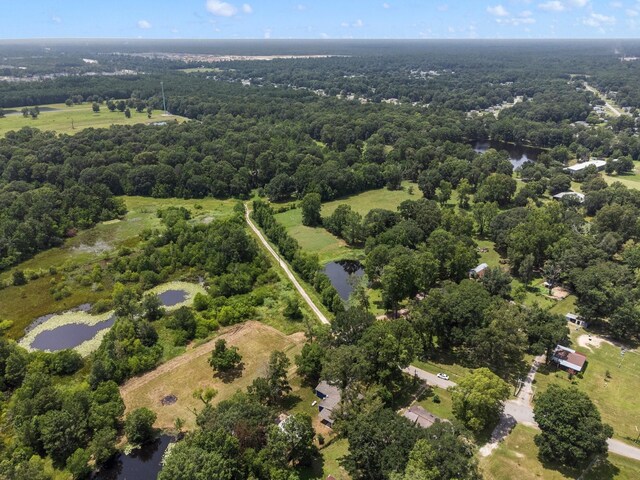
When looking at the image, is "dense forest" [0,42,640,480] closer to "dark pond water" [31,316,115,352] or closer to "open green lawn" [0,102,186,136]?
"dark pond water" [31,316,115,352]


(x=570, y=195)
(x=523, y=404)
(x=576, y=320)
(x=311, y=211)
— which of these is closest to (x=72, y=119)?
(x=311, y=211)

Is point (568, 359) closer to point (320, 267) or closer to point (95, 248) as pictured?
point (320, 267)

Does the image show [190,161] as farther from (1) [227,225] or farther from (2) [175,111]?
(2) [175,111]

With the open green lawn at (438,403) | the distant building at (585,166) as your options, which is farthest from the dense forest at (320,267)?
the distant building at (585,166)

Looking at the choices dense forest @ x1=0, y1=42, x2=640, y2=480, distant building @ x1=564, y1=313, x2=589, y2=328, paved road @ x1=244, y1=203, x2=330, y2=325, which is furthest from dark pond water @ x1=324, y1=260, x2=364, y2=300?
distant building @ x1=564, y1=313, x2=589, y2=328

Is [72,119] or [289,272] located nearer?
[289,272]

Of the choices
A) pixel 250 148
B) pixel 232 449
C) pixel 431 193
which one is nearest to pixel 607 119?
pixel 431 193
